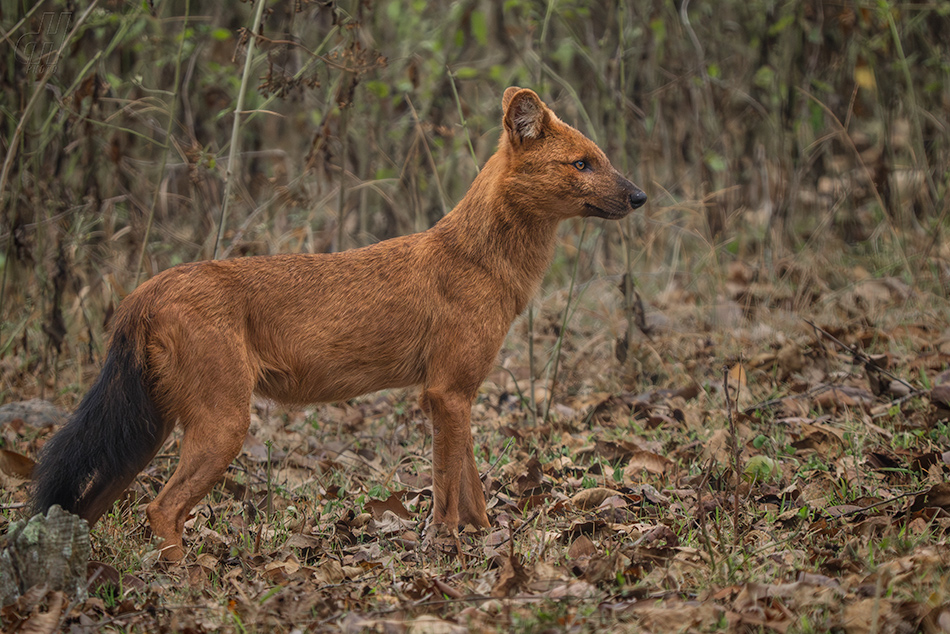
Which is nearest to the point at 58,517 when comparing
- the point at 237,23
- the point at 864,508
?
the point at 864,508

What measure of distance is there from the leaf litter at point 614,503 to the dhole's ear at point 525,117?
175cm

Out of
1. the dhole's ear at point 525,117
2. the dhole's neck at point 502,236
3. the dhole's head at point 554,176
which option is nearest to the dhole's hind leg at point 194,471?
the dhole's neck at point 502,236

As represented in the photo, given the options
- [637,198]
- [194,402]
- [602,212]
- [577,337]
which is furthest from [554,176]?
[577,337]

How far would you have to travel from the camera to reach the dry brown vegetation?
328 centimetres

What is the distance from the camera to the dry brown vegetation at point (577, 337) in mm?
3279

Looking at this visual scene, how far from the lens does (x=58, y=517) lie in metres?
3.25

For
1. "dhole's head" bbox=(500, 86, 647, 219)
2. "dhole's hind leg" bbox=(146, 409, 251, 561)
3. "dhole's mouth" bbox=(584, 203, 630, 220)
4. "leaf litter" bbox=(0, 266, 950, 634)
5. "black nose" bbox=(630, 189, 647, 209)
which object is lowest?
"leaf litter" bbox=(0, 266, 950, 634)

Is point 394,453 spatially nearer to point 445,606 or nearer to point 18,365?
point 445,606

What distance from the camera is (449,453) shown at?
4.22 metres

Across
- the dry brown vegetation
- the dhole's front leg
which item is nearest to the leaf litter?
the dry brown vegetation

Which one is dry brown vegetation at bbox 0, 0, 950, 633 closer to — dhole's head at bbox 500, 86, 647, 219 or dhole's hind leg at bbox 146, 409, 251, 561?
dhole's hind leg at bbox 146, 409, 251, 561

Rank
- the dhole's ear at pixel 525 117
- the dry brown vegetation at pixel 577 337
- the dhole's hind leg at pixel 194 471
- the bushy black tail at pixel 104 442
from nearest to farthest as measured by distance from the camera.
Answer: the dry brown vegetation at pixel 577 337
the bushy black tail at pixel 104 442
the dhole's hind leg at pixel 194 471
the dhole's ear at pixel 525 117

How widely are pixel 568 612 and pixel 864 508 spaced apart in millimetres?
1639

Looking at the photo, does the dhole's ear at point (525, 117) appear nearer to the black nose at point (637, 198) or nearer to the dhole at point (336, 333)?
the dhole at point (336, 333)
